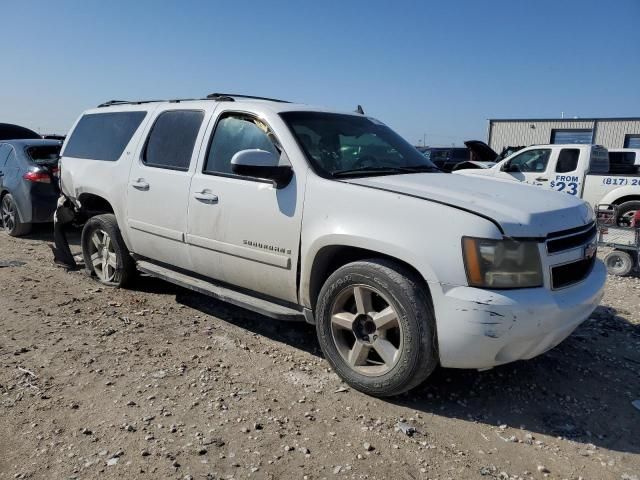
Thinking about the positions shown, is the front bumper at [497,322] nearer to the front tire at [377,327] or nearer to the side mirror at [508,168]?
the front tire at [377,327]

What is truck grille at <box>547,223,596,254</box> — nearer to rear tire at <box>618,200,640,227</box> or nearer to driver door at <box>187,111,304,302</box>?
driver door at <box>187,111,304,302</box>

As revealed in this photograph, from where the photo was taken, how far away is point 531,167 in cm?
1194

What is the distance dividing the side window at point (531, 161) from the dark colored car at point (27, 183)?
9738 mm

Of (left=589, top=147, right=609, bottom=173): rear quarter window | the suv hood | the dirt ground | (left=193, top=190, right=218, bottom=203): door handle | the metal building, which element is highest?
the metal building

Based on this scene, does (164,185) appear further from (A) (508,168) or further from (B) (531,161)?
(B) (531,161)

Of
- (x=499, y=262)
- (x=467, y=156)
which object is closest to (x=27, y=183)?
(x=499, y=262)

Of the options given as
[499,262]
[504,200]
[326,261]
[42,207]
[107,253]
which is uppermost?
[504,200]

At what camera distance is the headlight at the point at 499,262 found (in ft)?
8.83

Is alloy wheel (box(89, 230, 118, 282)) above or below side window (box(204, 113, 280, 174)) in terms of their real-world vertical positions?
below

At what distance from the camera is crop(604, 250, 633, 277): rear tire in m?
6.39

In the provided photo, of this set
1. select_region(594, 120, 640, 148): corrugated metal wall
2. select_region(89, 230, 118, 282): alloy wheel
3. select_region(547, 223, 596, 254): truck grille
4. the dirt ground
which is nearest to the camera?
the dirt ground

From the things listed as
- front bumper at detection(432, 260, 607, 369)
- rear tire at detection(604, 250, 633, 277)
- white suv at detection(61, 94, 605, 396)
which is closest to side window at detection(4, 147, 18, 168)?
white suv at detection(61, 94, 605, 396)

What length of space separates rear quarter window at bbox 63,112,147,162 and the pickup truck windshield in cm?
192

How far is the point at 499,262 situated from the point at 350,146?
1.65 m
